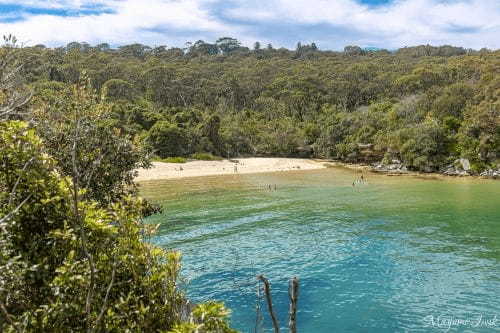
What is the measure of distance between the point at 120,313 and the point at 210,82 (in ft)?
418

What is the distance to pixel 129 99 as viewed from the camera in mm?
114062

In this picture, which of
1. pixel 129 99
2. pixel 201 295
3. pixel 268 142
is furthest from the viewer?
pixel 129 99

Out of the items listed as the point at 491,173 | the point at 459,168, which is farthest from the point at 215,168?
the point at 491,173

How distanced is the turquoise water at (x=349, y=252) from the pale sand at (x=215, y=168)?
17.7 metres

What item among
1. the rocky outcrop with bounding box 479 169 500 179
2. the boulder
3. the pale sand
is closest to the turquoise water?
the rocky outcrop with bounding box 479 169 500 179

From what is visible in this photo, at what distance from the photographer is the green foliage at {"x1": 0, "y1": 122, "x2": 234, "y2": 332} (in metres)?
6.80

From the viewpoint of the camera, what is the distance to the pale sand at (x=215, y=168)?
224 feet

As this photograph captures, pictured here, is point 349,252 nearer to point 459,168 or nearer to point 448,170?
point 448,170

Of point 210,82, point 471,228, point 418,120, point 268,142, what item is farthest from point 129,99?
point 471,228

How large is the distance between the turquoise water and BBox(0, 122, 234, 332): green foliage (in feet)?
4.09

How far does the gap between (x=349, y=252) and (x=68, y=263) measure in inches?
850

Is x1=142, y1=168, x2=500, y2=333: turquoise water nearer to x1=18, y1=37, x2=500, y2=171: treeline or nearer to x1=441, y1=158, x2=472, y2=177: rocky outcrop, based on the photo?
x1=441, y1=158, x2=472, y2=177: rocky outcrop

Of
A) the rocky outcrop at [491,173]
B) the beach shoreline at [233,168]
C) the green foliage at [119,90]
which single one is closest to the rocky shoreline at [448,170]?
the rocky outcrop at [491,173]

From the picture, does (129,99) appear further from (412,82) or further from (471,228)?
(471,228)
